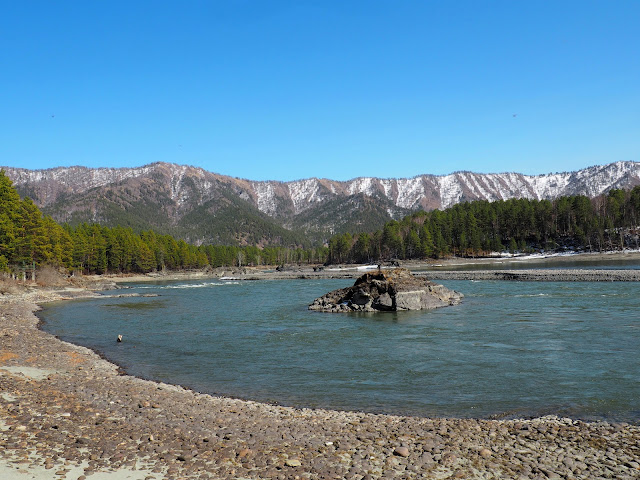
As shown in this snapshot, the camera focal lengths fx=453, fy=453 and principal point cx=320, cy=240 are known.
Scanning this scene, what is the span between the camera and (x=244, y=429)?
12289 millimetres

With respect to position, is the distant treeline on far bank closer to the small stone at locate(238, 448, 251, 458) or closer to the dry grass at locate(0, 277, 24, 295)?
the dry grass at locate(0, 277, 24, 295)

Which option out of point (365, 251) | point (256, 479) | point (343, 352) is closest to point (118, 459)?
point (256, 479)

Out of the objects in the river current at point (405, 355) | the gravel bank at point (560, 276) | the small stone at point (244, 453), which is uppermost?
the small stone at point (244, 453)

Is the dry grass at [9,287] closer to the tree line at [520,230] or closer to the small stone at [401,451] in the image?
the small stone at [401,451]

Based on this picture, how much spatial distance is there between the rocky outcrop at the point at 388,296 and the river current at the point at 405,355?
2321mm

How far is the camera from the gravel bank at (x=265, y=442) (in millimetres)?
9250

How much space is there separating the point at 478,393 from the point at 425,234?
163724mm

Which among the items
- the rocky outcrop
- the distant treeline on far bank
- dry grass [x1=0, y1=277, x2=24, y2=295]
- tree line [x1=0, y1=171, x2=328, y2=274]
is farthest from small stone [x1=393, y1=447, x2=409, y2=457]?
the distant treeline on far bank

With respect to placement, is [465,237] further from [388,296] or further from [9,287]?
[9,287]

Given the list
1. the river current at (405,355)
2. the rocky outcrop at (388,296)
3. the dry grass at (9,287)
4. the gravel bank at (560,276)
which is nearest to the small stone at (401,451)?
the river current at (405,355)

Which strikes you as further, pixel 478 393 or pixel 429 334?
pixel 429 334

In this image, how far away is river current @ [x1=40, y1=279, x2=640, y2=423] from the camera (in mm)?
16219

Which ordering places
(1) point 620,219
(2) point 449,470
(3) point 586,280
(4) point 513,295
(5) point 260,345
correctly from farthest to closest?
(1) point 620,219 < (3) point 586,280 < (4) point 513,295 < (5) point 260,345 < (2) point 449,470

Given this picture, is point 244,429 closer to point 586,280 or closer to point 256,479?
point 256,479
